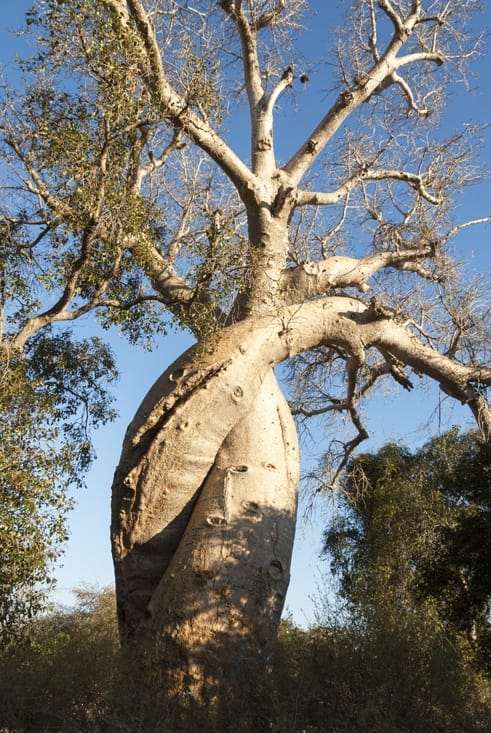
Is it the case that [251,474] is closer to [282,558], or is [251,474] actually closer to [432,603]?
[282,558]

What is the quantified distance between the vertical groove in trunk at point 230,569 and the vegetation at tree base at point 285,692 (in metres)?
0.22

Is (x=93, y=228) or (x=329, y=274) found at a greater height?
(x=329, y=274)

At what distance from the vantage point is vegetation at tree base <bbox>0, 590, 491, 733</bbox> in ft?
16.8

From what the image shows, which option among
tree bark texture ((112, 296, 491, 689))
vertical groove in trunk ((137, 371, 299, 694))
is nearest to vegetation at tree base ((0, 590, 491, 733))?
vertical groove in trunk ((137, 371, 299, 694))

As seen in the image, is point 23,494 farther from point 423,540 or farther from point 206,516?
point 423,540

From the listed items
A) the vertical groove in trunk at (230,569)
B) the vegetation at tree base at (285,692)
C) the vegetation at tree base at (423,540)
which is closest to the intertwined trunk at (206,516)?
the vertical groove in trunk at (230,569)

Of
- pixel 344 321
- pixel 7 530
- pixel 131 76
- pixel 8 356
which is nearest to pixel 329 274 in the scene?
pixel 344 321

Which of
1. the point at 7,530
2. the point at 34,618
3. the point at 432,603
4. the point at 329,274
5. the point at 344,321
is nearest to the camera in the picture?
the point at 7,530

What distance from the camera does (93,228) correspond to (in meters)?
6.45

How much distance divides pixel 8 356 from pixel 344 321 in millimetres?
3562

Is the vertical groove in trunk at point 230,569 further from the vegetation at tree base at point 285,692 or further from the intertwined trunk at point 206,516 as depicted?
the vegetation at tree base at point 285,692

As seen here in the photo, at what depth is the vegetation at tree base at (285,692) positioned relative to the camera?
512 cm

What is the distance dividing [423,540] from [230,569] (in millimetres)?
8384

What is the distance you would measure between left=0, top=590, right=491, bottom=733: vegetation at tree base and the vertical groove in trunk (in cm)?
22
